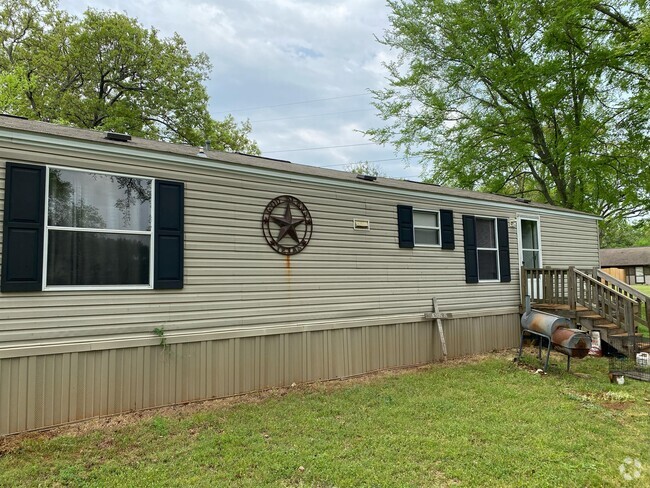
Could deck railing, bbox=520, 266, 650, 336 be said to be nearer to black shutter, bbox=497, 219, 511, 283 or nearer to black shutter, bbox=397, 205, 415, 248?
black shutter, bbox=497, 219, 511, 283

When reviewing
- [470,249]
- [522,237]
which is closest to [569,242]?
[522,237]

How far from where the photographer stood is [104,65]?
17406mm

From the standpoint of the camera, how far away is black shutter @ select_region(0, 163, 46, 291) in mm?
3801

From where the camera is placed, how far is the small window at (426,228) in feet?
23.5

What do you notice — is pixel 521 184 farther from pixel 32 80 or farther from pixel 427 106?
pixel 32 80

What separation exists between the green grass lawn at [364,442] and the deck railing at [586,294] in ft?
6.42

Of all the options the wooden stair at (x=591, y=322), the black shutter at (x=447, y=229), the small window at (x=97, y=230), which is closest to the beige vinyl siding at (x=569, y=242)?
the wooden stair at (x=591, y=322)

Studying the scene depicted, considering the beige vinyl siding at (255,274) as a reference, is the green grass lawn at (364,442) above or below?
below

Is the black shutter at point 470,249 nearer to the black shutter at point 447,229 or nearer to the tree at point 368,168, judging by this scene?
the black shutter at point 447,229

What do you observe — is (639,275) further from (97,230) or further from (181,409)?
A: (97,230)

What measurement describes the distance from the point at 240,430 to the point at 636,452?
356 centimetres

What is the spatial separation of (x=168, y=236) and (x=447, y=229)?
5.00 metres

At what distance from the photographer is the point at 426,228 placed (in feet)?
23.9

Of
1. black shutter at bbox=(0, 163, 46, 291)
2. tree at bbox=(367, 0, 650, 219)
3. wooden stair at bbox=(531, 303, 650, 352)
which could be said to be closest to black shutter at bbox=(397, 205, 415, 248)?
wooden stair at bbox=(531, 303, 650, 352)
